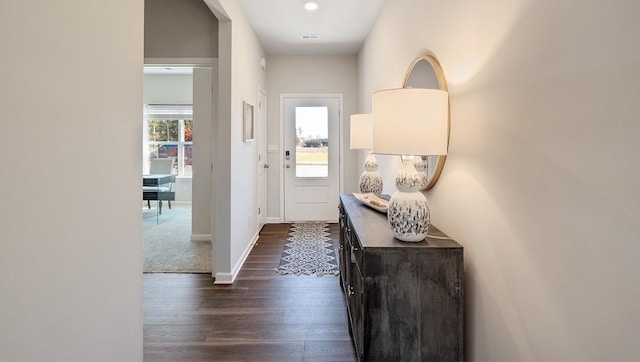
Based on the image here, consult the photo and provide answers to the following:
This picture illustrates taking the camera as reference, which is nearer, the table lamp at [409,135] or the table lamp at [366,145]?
the table lamp at [409,135]

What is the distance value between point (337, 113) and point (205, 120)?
2.05m

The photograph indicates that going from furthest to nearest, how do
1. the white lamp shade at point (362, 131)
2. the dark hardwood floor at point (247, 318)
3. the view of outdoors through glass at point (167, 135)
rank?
the view of outdoors through glass at point (167, 135) → the white lamp shade at point (362, 131) → the dark hardwood floor at point (247, 318)

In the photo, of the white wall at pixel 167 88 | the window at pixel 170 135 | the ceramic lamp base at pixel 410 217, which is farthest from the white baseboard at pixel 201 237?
the white wall at pixel 167 88

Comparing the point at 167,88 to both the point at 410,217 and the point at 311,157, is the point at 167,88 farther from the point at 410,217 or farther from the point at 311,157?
the point at 410,217

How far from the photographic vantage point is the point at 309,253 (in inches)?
160

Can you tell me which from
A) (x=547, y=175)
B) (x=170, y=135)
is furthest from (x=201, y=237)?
(x=547, y=175)

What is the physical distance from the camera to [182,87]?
25.0ft

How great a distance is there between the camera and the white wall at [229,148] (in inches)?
124

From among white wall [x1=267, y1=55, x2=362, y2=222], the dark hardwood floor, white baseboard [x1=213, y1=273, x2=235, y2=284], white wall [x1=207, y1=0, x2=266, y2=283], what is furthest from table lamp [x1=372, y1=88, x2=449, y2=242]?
white wall [x1=267, y1=55, x2=362, y2=222]

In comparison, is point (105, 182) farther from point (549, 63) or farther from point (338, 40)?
point (338, 40)

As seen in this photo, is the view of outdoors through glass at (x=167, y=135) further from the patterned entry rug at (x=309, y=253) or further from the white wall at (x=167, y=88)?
the patterned entry rug at (x=309, y=253)

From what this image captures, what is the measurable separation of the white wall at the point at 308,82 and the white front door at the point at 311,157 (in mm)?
117

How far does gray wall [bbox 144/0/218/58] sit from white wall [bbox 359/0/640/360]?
2.43 m

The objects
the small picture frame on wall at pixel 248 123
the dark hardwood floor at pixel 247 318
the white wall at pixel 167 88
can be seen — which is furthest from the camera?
the white wall at pixel 167 88
